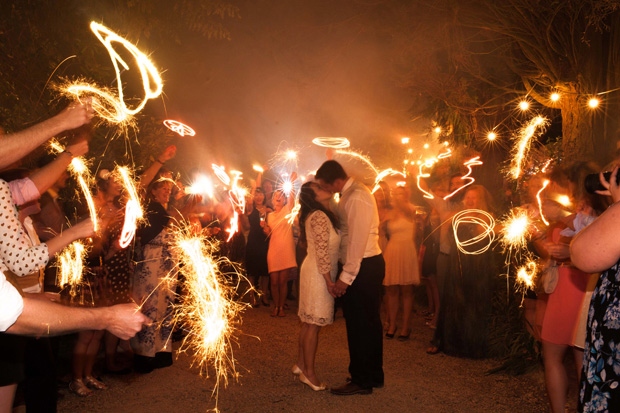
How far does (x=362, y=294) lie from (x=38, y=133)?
11.6 ft

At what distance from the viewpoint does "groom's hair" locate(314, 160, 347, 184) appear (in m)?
5.18

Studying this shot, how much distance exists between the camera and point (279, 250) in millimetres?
8836

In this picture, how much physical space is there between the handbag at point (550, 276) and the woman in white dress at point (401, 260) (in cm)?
329

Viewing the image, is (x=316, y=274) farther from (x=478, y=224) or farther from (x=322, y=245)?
(x=478, y=224)

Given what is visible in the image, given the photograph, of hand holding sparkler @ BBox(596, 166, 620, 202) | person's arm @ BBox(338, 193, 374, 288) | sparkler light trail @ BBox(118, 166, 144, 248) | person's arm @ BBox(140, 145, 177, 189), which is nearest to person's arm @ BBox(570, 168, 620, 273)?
hand holding sparkler @ BBox(596, 166, 620, 202)

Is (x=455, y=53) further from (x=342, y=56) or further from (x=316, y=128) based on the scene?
(x=316, y=128)

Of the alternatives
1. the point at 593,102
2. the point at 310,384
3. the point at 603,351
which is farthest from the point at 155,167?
the point at 593,102

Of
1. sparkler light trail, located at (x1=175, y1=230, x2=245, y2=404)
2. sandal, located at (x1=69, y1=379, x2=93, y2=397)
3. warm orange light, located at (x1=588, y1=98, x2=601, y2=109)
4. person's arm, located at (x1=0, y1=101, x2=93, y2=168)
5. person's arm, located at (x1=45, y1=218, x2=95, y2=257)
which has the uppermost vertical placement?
warm orange light, located at (x1=588, y1=98, x2=601, y2=109)

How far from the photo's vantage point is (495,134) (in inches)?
352

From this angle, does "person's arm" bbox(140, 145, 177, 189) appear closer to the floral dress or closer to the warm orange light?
the floral dress

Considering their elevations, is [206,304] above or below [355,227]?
below

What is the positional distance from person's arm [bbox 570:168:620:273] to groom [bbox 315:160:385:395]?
276 cm

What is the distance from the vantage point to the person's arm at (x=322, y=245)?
4.91 metres

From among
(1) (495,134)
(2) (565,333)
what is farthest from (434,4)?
(2) (565,333)
